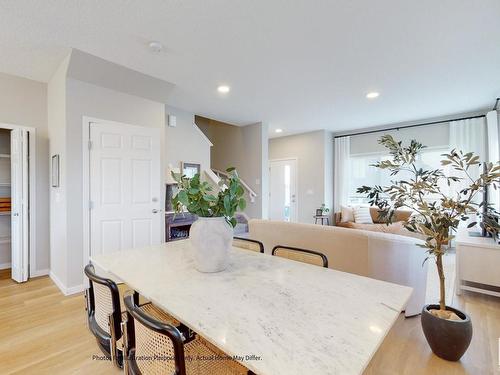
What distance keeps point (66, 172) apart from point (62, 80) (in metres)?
1.06

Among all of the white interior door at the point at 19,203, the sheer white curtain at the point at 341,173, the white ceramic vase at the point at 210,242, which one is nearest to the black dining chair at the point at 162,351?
the white ceramic vase at the point at 210,242

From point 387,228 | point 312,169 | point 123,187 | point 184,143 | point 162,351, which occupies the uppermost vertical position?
point 184,143

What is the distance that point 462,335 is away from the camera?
5.90 ft

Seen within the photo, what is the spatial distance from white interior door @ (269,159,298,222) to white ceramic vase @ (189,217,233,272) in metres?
5.45

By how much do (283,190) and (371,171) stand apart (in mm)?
2193

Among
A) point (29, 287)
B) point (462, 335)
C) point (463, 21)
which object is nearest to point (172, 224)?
point (29, 287)

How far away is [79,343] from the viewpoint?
201 cm

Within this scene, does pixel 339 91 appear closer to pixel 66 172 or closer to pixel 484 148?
pixel 484 148

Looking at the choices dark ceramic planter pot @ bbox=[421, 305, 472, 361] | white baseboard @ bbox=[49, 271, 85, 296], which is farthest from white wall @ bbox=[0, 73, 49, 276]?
dark ceramic planter pot @ bbox=[421, 305, 472, 361]

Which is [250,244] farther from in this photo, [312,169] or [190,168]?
[312,169]

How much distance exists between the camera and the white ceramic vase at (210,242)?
1.36 m

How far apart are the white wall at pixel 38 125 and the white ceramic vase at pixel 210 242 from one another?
321 cm

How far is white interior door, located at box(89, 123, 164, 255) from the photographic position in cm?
311

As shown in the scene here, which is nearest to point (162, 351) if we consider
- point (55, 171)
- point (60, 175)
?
point (60, 175)
